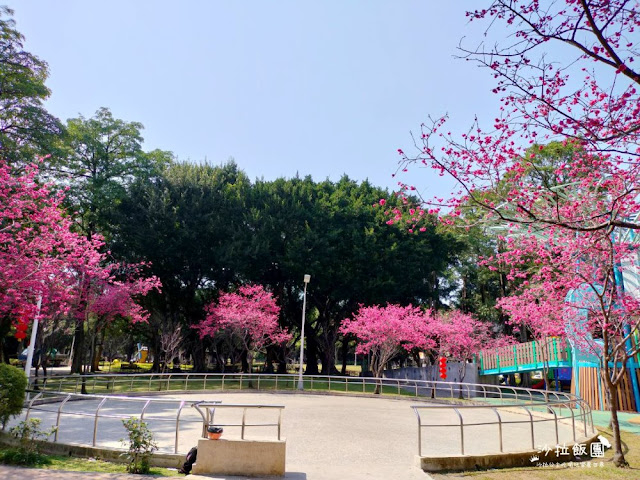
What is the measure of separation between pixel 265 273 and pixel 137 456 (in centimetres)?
2851

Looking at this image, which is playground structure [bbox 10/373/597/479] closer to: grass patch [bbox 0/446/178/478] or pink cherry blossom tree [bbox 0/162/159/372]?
grass patch [bbox 0/446/178/478]

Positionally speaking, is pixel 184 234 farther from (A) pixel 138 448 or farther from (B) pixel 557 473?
(B) pixel 557 473

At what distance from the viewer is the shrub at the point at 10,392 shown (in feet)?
27.9

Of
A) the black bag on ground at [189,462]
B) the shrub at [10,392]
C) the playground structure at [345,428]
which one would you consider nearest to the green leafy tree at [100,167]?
the playground structure at [345,428]

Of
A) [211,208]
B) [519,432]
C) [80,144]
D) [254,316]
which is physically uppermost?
[80,144]

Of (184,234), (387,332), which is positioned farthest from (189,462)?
(184,234)

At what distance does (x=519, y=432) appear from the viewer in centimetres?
1211

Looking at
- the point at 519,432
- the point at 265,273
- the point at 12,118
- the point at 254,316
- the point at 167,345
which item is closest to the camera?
the point at 519,432

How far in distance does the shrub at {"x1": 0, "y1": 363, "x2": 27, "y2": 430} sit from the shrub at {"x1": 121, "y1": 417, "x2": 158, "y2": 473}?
9.55ft

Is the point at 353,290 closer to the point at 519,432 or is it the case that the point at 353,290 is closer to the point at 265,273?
the point at 265,273

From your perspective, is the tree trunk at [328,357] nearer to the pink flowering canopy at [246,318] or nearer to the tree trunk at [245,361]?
the pink flowering canopy at [246,318]

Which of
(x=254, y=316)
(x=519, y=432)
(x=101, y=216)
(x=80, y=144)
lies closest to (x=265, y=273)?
(x=254, y=316)

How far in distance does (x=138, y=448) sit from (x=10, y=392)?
3346 millimetres

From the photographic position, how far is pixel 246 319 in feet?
86.9
